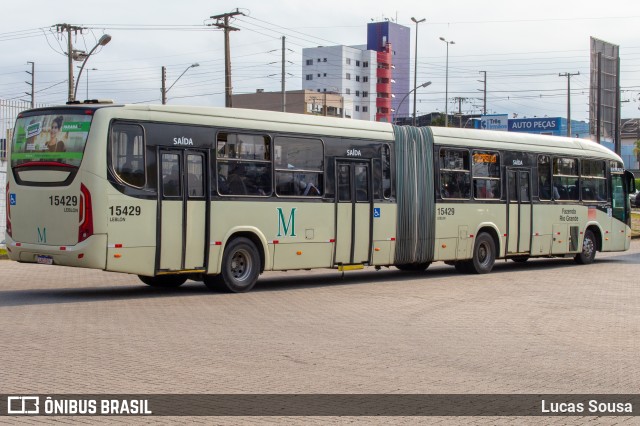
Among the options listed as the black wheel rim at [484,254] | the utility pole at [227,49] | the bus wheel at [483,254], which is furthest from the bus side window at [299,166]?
the utility pole at [227,49]

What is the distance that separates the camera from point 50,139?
50.2 feet

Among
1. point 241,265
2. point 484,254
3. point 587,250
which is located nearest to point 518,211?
point 484,254

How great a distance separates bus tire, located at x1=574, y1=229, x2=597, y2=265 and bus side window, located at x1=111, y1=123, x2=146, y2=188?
14.8 metres

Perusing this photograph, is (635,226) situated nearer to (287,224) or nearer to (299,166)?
(299,166)

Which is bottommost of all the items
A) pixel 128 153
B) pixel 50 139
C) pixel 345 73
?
pixel 128 153

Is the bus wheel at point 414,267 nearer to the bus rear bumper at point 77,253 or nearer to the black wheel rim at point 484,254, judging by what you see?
the black wheel rim at point 484,254

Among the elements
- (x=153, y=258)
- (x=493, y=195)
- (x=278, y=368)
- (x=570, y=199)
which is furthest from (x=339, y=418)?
(x=570, y=199)

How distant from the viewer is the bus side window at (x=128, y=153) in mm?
15047

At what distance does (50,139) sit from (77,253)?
6.47 feet

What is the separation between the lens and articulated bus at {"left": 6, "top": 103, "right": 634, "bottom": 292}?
592 inches

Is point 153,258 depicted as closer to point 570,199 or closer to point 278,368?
point 278,368

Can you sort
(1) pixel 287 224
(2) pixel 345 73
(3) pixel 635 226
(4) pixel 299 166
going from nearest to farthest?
(1) pixel 287 224
(4) pixel 299 166
(3) pixel 635 226
(2) pixel 345 73

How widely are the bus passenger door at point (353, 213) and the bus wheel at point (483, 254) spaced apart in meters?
3.96

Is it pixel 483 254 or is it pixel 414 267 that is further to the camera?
pixel 414 267
